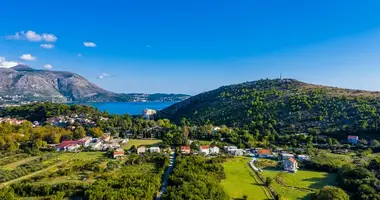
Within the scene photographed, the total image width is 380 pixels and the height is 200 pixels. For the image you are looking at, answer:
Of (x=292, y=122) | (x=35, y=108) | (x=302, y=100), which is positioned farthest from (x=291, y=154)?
(x=35, y=108)

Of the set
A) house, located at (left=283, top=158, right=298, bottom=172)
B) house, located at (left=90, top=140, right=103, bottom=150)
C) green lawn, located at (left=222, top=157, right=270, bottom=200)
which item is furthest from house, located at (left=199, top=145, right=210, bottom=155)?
house, located at (left=90, top=140, right=103, bottom=150)

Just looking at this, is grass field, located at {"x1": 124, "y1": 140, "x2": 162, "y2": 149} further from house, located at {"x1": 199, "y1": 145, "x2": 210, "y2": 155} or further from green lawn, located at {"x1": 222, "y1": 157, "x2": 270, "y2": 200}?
green lawn, located at {"x1": 222, "y1": 157, "x2": 270, "y2": 200}

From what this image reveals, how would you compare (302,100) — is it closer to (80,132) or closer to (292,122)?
(292,122)

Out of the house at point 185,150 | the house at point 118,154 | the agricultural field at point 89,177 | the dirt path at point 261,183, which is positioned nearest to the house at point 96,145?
the agricultural field at point 89,177

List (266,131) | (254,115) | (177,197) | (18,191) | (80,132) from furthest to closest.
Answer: (254,115)
(266,131)
(80,132)
(18,191)
(177,197)

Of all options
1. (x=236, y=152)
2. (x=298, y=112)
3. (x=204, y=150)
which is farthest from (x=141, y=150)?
(x=298, y=112)
